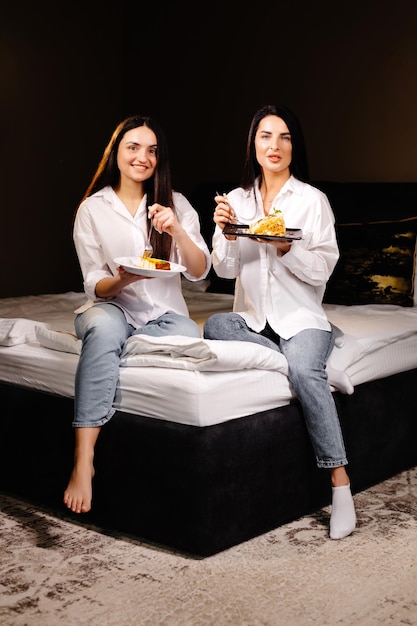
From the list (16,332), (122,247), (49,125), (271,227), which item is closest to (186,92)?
(49,125)

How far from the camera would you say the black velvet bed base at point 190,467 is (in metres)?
2.64

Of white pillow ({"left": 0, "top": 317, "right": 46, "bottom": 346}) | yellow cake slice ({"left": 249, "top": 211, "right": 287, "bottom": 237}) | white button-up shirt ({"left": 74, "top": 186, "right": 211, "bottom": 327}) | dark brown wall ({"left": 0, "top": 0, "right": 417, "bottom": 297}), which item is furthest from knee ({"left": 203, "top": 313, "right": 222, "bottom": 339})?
dark brown wall ({"left": 0, "top": 0, "right": 417, "bottom": 297})

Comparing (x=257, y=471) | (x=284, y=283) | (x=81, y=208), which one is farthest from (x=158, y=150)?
(x=257, y=471)

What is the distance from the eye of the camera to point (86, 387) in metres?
2.78

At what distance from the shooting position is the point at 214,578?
8.21 ft

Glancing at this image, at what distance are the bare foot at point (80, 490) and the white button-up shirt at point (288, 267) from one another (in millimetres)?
734

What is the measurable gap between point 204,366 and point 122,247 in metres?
0.67

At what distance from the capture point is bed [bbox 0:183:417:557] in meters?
2.65

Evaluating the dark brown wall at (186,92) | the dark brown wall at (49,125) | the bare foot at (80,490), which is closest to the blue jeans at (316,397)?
the bare foot at (80,490)

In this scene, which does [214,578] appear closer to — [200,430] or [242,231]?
[200,430]

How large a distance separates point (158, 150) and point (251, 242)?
1.41 feet

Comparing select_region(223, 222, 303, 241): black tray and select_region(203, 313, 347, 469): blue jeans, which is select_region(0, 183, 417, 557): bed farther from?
select_region(223, 222, 303, 241): black tray

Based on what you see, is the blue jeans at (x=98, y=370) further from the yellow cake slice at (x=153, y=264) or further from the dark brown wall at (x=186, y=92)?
the dark brown wall at (x=186, y=92)

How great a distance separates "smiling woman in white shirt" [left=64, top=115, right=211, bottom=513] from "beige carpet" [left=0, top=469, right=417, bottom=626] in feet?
2.05
